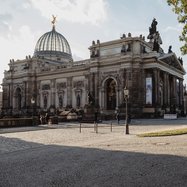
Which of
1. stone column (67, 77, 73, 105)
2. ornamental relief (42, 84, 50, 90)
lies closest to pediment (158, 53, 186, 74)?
stone column (67, 77, 73, 105)

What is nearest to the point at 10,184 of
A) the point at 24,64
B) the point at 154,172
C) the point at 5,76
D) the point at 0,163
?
the point at 0,163

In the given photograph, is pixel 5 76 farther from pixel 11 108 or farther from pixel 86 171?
pixel 86 171

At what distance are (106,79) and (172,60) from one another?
57.7 ft

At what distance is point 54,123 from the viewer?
3600 cm

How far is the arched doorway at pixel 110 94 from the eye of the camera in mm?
62025

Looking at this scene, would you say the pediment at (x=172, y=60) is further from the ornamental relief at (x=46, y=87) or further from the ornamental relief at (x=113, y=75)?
the ornamental relief at (x=46, y=87)

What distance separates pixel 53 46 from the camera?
89.7 m

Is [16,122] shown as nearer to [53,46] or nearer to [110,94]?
[110,94]

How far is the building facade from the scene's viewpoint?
56.2m

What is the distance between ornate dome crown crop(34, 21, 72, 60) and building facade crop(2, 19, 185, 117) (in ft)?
1.66

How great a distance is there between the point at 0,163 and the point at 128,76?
159ft

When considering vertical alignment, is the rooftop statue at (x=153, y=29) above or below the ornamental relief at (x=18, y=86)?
above

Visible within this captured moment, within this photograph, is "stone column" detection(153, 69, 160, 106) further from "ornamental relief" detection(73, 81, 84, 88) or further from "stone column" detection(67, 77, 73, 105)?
"stone column" detection(67, 77, 73, 105)

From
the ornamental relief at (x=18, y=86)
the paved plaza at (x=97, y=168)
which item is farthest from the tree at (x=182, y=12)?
the ornamental relief at (x=18, y=86)
